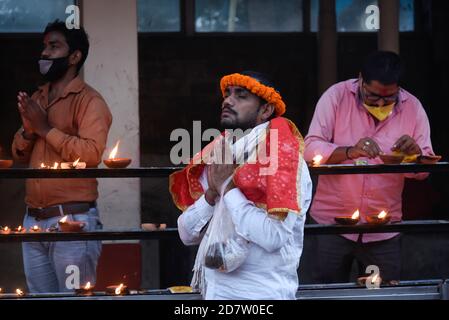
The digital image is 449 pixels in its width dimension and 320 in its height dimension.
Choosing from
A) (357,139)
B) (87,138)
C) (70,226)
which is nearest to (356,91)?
(357,139)

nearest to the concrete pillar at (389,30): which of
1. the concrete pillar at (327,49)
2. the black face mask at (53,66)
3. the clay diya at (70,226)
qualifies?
the concrete pillar at (327,49)

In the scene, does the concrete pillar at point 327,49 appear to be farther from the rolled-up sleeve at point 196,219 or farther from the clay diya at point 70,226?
the rolled-up sleeve at point 196,219

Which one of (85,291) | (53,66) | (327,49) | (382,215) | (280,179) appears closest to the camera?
(280,179)

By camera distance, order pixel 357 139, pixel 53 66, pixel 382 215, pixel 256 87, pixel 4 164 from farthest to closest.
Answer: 1. pixel 357 139
2. pixel 53 66
3. pixel 382 215
4. pixel 4 164
5. pixel 256 87

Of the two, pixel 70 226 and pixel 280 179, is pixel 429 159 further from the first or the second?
pixel 70 226

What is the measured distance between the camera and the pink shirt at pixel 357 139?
18.9ft

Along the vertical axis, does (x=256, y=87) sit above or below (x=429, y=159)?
above

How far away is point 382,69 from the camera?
555 centimetres

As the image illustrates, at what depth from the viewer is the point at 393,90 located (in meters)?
5.63

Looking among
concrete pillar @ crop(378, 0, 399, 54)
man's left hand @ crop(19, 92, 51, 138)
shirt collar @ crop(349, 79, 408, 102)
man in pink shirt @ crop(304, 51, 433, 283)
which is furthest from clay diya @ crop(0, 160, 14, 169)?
concrete pillar @ crop(378, 0, 399, 54)

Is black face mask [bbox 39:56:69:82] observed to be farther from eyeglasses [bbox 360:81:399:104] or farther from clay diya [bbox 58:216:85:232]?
eyeglasses [bbox 360:81:399:104]

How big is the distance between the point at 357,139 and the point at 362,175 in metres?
0.21

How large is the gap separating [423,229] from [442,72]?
581cm
